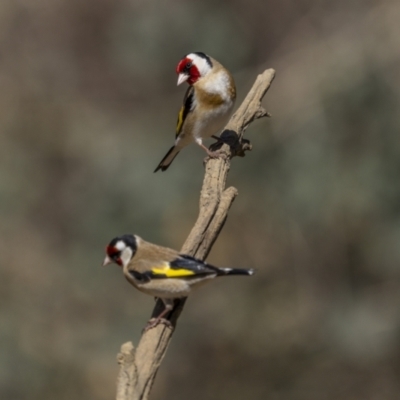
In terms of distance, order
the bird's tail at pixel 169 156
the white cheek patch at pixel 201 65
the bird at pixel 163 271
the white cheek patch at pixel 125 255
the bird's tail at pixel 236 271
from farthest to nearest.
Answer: the bird's tail at pixel 169 156 < the white cheek patch at pixel 201 65 < the white cheek patch at pixel 125 255 < the bird at pixel 163 271 < the bird's tail at pixel 236 271

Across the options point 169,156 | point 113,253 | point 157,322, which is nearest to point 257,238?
point 169,156

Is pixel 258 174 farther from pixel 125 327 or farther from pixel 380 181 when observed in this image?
pixel 125 327

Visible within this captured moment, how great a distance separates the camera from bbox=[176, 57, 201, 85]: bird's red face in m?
5.55

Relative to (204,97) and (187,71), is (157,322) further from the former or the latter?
(187,71)

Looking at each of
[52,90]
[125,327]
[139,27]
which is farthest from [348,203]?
[52,90]

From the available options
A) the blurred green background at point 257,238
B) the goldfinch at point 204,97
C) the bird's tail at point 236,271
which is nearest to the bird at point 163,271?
the bird's tail at point 236,271

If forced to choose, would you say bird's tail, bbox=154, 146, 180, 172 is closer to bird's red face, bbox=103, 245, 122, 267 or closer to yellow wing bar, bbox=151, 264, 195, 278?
bird's red face, bbox=103, 245, 122, 267

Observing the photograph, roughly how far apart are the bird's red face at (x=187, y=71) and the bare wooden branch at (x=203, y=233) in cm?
47

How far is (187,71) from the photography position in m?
5.60

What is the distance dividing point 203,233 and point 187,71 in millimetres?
1915

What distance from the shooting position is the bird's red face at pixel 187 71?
5555 mm

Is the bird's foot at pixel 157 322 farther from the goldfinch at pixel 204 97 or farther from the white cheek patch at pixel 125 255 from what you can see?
the goldfinch at pixel 204 97

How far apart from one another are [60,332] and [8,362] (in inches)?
34.1

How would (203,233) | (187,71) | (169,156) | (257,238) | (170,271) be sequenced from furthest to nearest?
(257,238) < (169,156) < (187,71) < (203,233) < (170,271)
